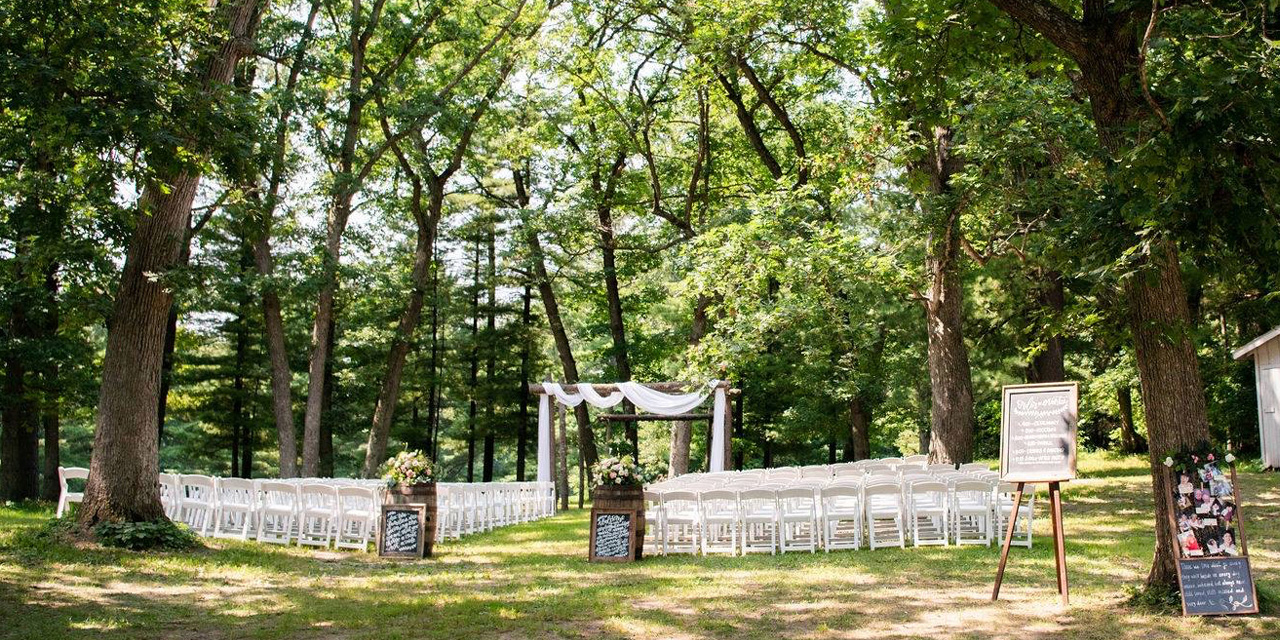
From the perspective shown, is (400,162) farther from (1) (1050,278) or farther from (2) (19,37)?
(2) (19,37)

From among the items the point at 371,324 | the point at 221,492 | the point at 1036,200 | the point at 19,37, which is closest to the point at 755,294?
the point at 1036,200

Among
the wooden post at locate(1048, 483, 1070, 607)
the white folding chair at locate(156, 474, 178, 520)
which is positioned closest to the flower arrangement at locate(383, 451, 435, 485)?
the white folding chair at locate(156, 474, 178, 520)

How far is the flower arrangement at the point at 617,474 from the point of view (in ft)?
34.2

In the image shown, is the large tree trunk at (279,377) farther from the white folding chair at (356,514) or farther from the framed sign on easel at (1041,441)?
the framed sign on easel at (1041,441)

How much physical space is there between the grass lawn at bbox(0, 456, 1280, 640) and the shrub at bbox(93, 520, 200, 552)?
9.4 inches

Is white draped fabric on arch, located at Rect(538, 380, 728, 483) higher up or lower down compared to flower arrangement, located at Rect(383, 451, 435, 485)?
higher up

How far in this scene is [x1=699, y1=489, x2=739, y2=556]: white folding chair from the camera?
34.9 feet

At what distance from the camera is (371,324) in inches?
1130

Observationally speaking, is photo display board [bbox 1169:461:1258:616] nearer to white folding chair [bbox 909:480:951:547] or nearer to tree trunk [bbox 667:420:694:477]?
white folding chair [bbox 909:480:951:547]

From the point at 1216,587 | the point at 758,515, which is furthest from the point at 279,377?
the point at 1216,587

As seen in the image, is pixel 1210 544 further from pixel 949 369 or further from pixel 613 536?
pixel 949 369

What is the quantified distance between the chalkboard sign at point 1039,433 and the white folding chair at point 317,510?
7.83 meters

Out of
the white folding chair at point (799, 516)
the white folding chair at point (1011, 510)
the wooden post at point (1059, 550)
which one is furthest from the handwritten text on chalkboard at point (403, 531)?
the wooden post at point (1059, 550)

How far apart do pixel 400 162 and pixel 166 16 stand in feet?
49.9
